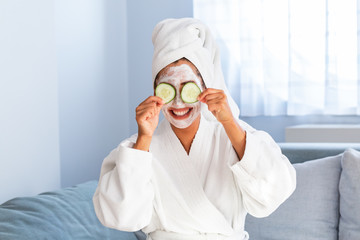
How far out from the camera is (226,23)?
4223 mm

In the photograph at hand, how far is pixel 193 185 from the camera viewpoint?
155 centimetres

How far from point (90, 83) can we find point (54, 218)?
6.83 ft

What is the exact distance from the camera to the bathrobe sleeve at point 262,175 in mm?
1406

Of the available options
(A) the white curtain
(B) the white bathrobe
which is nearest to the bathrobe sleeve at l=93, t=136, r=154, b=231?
(B) the white bathrobe

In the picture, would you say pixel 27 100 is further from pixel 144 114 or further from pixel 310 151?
pixel 310 151

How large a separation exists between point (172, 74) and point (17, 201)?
896 mm

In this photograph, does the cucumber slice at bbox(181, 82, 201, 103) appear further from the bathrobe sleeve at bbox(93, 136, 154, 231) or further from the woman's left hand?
the bathrobe sleeve at bbox(93, 136, 154, 231)

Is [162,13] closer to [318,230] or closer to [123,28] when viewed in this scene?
[123,28]

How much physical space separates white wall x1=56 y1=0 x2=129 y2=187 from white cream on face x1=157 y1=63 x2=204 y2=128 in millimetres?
2129

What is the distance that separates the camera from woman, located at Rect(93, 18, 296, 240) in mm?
1404

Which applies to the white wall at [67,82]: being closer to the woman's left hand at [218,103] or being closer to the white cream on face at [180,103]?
the white cream on face at [180,103]

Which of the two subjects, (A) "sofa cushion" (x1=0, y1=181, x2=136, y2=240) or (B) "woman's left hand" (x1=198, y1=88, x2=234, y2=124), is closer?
(B) "woman's left hand" (x1=198, y1=88, x2=234, y2=124)

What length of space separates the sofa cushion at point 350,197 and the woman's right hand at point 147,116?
1.16 metres

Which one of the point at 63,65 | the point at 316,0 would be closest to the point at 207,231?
the point at 63,65
